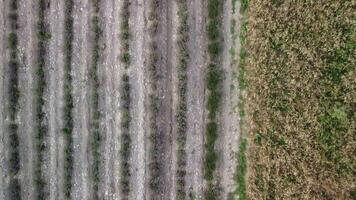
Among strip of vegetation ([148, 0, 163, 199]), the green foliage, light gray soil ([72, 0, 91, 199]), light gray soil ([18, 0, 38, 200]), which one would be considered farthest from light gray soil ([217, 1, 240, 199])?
light gray soil ([18, 0, 38, 200])

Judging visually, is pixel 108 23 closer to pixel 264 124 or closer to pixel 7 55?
pixel 7 55

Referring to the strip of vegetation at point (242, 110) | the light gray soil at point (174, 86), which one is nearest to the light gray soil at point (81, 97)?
the light gray soil at point (174, 86)

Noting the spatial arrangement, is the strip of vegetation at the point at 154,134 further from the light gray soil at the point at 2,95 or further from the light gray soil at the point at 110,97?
the light gray soil at the point at 2,95

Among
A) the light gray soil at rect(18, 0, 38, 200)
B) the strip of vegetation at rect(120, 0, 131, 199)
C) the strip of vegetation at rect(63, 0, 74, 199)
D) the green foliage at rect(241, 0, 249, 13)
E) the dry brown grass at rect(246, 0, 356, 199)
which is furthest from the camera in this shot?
the light gray soil at rect(18, 0, 38, 200)

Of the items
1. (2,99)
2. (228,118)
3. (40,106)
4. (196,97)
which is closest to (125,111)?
(196,97)

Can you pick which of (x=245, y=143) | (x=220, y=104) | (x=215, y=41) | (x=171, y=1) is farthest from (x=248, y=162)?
(x=171, y=1)

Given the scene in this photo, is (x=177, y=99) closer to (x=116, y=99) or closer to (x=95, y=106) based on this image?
(x=116, y=99)

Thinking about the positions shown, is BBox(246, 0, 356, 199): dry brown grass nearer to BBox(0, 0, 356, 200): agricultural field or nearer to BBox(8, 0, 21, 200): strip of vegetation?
BBox(0, 0, 356, 200): agricultural field

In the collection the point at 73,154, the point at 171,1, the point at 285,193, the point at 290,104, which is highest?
the point at 171,1
